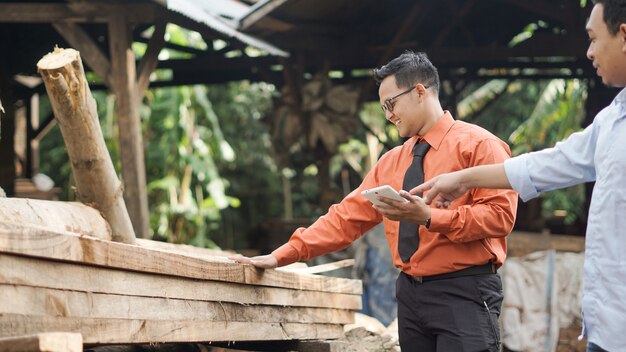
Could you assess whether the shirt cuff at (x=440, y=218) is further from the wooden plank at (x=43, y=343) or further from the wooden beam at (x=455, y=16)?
the wooden beam at (x=455, y=16)

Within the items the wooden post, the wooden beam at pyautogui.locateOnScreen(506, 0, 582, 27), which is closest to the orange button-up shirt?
the wooden beam at pyautogui.locateOnScreen(506, 0, 582, 27)

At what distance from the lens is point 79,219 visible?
549 cm

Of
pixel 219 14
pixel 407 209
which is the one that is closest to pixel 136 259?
pixel 407 209

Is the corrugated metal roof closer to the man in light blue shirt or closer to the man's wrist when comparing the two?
the man's wrist

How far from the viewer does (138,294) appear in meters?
3.97

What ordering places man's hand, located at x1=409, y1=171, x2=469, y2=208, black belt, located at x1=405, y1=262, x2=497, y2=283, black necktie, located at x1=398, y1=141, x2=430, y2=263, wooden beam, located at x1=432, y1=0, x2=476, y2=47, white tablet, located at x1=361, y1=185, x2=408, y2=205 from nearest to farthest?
1. man's hand, located at x1=409, y1=171, x2=469, y2=208
2. white tablet, located at x1=361, y1=185, x2=408, y2=205
3. black belt, located at x1=405, y1=262, x2=497, y2=283
4. black necktie, located at x1=398, y1=141, x2=430, y2=263
5. wooden beam, located at x1=432, y1=0, x2=476, y2=47

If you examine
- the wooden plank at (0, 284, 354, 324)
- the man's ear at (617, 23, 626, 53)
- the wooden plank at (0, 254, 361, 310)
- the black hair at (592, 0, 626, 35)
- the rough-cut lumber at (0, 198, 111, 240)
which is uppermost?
the black hair at (592, 0, 626, 35)

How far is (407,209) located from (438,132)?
0.60 metres

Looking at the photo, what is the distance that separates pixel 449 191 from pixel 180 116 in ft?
50.8

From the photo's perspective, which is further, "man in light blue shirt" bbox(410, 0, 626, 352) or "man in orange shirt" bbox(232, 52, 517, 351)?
"man in orange shirt" bbox(232, 52, 517, 351)

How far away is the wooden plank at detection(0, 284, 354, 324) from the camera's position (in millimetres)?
3416

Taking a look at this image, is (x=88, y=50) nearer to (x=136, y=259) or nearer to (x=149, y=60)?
(x=149, y=60)

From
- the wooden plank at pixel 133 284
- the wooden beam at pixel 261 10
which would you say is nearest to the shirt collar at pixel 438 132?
the wooden plank at pixel 133 284

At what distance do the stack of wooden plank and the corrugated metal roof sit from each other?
4.52m
